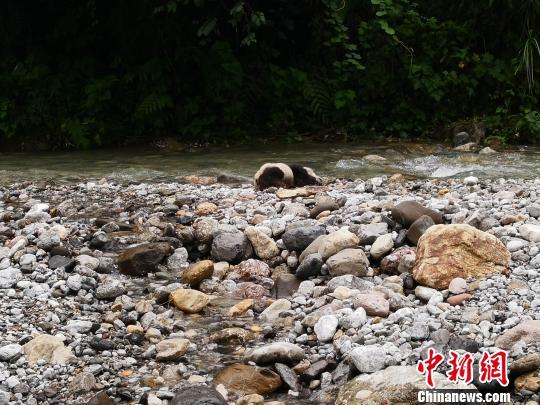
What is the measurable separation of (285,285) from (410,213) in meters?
0.89

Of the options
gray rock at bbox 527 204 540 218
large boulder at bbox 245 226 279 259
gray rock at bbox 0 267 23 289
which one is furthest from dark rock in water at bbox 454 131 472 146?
gray rock at bbox 0 267 23 289

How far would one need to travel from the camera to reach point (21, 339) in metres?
2.86

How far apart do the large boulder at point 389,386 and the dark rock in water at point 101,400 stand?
836mm

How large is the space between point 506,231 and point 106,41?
6.44 metres

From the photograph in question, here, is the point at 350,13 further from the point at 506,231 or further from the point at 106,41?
the point at 506,231

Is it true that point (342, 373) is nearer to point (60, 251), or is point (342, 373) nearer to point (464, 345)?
point (464, 345)

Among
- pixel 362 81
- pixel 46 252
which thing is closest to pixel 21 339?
pixel 46 252

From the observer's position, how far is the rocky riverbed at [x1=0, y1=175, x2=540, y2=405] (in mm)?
2611

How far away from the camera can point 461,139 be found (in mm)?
7855

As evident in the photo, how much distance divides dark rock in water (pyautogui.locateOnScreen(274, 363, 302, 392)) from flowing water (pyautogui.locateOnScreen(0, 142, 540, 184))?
327 centimetres

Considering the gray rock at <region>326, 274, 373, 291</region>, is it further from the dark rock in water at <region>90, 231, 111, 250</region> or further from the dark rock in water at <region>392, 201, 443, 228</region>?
the dark rock in water at <region>90, 231, 111, 250</region>

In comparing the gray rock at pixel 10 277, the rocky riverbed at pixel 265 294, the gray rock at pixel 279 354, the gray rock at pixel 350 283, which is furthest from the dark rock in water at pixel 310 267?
the gray rock at pixel 10 277

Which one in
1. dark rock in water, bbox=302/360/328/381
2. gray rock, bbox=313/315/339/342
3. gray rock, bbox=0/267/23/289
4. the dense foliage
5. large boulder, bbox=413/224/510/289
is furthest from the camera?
the dense foliage

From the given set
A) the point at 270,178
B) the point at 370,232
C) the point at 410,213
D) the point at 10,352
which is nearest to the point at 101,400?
the point at 10,352
